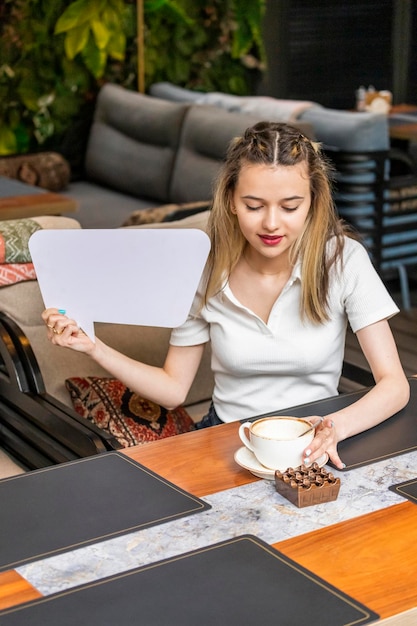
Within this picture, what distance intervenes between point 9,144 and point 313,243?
15.3ft

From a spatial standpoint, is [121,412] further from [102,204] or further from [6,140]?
[6,140]

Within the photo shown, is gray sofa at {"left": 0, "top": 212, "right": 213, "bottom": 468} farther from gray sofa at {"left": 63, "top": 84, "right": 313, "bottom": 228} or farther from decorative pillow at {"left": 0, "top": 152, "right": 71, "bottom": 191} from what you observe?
decorative pillow at {"left": 0, "top": 152, "right": 71, "bottom": 191}

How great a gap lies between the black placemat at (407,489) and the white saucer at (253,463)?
13 centimetres

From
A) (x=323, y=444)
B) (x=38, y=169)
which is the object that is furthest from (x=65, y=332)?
(x=38, y=169)

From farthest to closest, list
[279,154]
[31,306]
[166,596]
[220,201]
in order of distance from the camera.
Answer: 1. [31,306]
2. [220,201]
3. [279,154]
4. [166,596]

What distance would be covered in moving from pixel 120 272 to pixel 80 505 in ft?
1.91

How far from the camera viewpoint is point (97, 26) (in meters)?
6.27

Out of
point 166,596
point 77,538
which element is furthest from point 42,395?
point 166,596

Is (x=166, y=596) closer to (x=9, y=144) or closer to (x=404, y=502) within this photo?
(x=404, y=502)

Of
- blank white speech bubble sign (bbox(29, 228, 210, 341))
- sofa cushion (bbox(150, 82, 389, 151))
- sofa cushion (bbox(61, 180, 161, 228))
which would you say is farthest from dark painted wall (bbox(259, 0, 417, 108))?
blank white speech bubble sign (bbox(29, 228, 210, 341))

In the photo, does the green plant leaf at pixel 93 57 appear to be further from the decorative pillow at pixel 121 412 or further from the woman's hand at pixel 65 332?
the woman's hand at pixel 65 332

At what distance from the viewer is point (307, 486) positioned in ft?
5.18

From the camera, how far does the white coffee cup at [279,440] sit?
1653mm

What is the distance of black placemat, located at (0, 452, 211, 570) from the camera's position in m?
1.49
